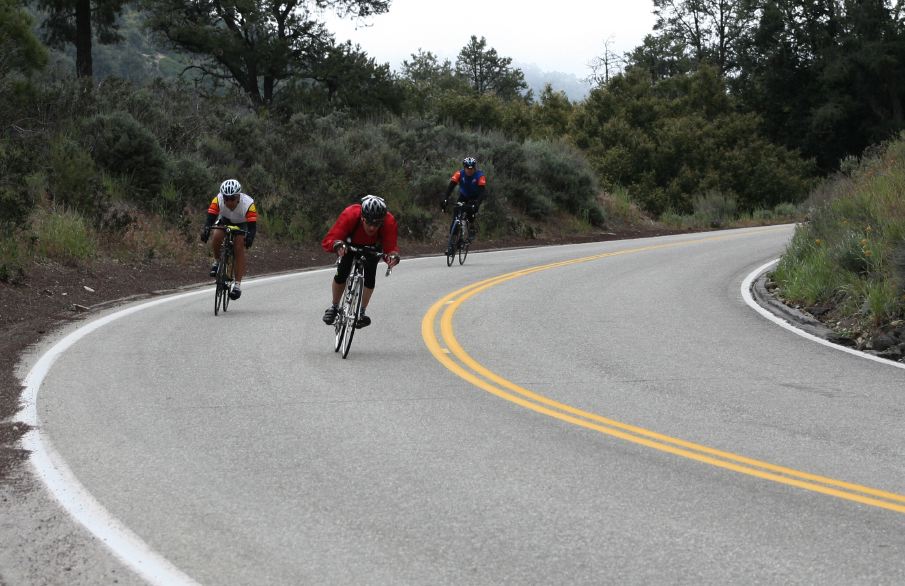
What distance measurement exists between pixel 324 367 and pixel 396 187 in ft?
61.1

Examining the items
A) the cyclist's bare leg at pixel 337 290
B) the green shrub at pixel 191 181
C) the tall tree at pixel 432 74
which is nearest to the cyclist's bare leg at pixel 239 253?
the cyclist's bare leg at pixel 337 290

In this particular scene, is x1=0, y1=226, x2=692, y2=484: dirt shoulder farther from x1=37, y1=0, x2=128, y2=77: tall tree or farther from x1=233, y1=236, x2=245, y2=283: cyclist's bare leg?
x1=37, y1=0, x2=128, y2=77: tall tree

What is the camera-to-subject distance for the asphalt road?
517 centimetres

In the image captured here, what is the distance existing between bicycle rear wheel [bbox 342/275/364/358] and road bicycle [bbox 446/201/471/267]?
10241 mm

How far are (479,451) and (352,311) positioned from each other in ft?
14.9

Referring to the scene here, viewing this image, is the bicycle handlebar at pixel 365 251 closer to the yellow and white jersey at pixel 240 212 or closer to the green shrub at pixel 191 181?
the yellow and white jersey at pixel 240 212

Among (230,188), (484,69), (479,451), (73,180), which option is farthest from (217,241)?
(484,69)

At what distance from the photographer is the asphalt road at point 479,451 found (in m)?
5.17

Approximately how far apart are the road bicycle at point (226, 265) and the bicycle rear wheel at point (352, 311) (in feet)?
11.3

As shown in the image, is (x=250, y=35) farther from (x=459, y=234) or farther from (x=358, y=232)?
(x=358, y=232)

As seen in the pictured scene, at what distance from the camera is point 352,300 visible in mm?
11602

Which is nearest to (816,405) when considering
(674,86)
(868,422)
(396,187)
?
(868,422)

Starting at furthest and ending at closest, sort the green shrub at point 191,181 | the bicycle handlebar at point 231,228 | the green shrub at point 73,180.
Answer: the green shrub at point 191,181 < the green shrub at point 73,180 < the bicycle handlebar at point 231,228

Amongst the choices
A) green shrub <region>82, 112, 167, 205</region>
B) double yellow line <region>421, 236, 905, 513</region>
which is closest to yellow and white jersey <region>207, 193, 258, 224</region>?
double yellow line <region>421, 236, 905, 513</region>
